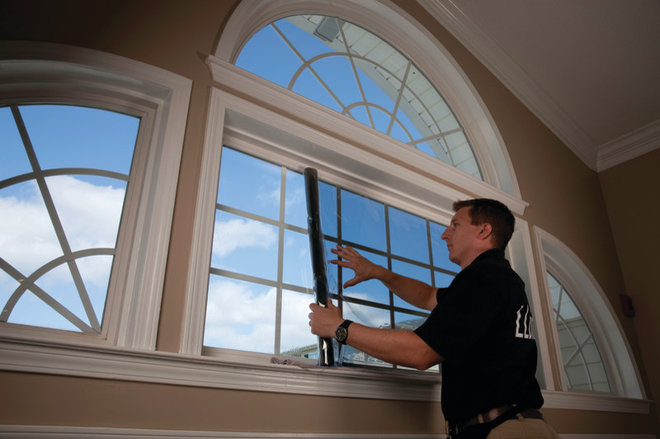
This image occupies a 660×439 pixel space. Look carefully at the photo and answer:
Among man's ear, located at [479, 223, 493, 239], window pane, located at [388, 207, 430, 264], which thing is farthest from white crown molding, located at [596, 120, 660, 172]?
man's ear, located at [479, 223, 493, 239]

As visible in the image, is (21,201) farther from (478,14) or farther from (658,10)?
(658,10)

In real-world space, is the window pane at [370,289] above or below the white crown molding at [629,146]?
below

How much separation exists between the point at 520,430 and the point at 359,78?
75.3 inches

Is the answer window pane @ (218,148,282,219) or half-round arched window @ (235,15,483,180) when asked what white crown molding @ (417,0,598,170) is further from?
window pane @ (218,148,282,219)

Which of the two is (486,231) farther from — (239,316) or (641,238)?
(641,238)

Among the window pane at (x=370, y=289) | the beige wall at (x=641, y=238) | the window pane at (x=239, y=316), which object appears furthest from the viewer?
the beige wall at (x=641, y=238)

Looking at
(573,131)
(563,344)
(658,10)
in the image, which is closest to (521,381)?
(563,344)

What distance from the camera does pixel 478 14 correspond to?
316 centimetres

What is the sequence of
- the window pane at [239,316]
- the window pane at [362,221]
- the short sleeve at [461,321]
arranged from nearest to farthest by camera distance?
the short sleeve at [461,321] → the window pane at [239,316] → the window pane at [362,221]

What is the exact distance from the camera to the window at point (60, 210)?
1.31 m

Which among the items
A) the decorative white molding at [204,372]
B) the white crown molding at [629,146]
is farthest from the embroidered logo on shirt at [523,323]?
the white crown molding at [629,146]

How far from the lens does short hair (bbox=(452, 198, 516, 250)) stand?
1.71 meters

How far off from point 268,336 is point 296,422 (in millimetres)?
388

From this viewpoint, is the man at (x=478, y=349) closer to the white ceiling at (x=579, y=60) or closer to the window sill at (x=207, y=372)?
→ the window sill at (x=207, y=372)
